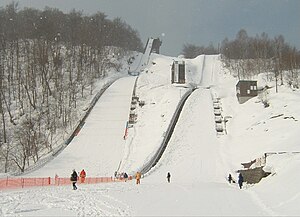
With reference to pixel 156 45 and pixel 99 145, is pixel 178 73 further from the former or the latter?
pixel 156 45

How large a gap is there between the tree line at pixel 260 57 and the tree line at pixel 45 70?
24828 millimetres

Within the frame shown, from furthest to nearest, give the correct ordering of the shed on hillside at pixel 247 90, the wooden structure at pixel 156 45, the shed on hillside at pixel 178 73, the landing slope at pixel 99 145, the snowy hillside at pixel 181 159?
the wooden structure at pixel 156 45, the shed on hillside at pixel 178 73, the shed on hillside at pixel 247 90, the landing slope at pixel 99 145, the snowy hillside at pixel 181 159

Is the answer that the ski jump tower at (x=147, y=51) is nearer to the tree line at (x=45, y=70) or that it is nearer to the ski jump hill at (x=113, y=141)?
the tree line at (x=45, y=70)

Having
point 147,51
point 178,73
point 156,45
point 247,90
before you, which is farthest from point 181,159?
point 156,45

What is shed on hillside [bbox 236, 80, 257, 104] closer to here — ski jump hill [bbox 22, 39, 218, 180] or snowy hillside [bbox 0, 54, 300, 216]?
snowy hillside [bbox 0, 54, 300, 216]

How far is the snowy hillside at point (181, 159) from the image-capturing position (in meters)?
13.4

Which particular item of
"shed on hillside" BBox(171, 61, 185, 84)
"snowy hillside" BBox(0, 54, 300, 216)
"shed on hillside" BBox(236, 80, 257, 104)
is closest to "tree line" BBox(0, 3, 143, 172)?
"snowy hillside" BBox(0, 54, 300, 216)

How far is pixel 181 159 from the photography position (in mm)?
32750

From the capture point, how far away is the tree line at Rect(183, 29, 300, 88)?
59112 millimetres

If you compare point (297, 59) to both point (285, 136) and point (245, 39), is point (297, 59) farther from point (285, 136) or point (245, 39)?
point (285, 136)

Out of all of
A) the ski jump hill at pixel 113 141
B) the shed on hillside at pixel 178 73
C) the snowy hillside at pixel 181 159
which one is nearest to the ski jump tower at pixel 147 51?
the shed on hillside at pixel 178 73

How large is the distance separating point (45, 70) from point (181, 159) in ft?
114

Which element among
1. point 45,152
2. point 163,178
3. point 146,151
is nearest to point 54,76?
point 45,152

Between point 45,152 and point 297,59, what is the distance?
4559 centimetres
